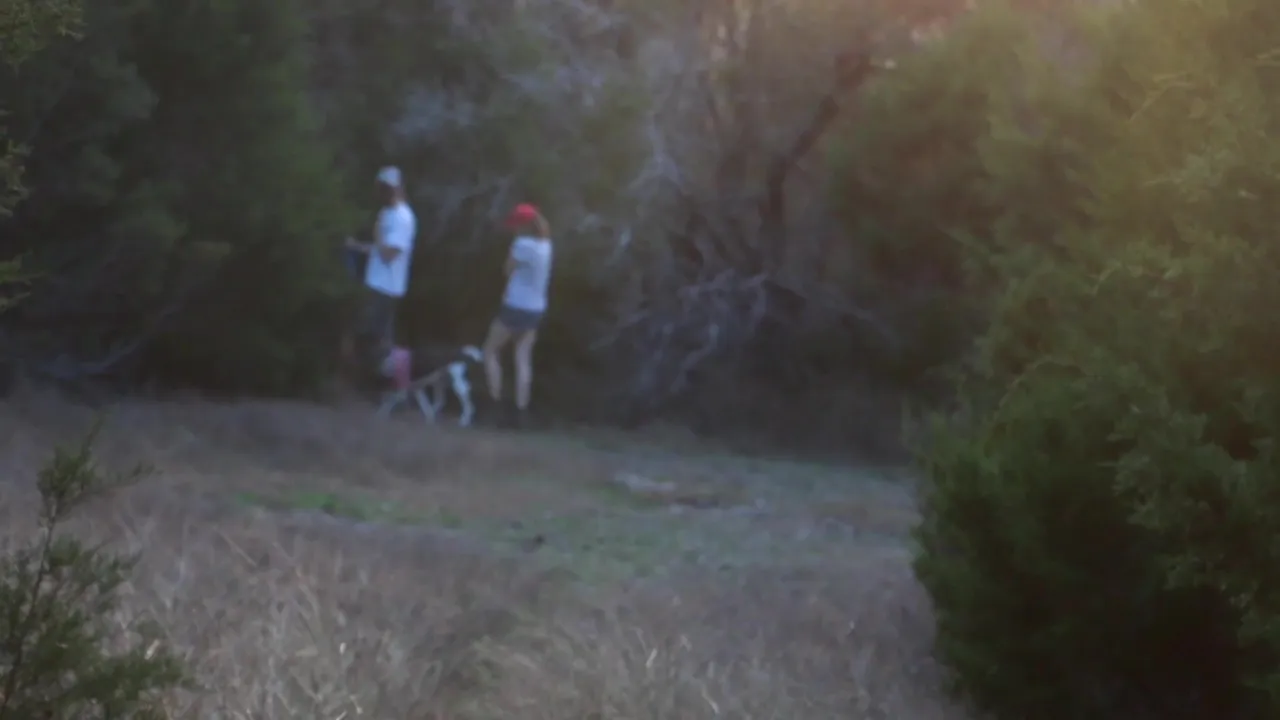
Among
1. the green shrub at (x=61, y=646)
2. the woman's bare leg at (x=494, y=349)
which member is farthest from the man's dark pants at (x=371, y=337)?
the green shrub at (x=61, y=646)

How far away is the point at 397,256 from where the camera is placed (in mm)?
10680

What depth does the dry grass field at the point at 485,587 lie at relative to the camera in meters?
4.27

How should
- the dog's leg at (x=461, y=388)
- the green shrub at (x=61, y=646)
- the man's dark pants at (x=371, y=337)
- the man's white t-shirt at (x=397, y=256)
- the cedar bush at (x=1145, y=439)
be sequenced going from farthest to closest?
1. the man's dark pants at (x=371, y=337)
2. the dog's leg at (x=461, y=388)
3. the man's white t-shirt at (x=397, y=256)
4. the cedar bush at (x=1145, y=439)
5. the green shrub at (x=61, y=646)

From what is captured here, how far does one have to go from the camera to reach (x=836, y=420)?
13406 mm

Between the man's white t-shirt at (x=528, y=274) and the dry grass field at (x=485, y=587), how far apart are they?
2.77m

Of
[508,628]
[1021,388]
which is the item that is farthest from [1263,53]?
[508,628]

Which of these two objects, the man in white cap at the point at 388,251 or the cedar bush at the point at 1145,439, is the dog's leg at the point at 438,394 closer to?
the man in white cap at the point at 388,251

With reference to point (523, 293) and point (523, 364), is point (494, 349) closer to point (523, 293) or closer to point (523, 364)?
point (523, 364)

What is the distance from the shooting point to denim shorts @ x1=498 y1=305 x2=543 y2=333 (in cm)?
1105

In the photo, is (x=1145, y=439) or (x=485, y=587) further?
(x=485, y=587)

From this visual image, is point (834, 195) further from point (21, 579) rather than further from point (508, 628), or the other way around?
point (21, 579)

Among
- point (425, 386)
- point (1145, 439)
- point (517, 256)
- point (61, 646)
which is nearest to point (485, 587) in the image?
point (61, 646)

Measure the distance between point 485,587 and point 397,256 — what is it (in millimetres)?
5930

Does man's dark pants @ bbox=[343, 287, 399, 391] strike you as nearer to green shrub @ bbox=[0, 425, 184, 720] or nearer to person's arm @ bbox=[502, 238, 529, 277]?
person's arm @ bbox=[502, 238, 529, 277]
